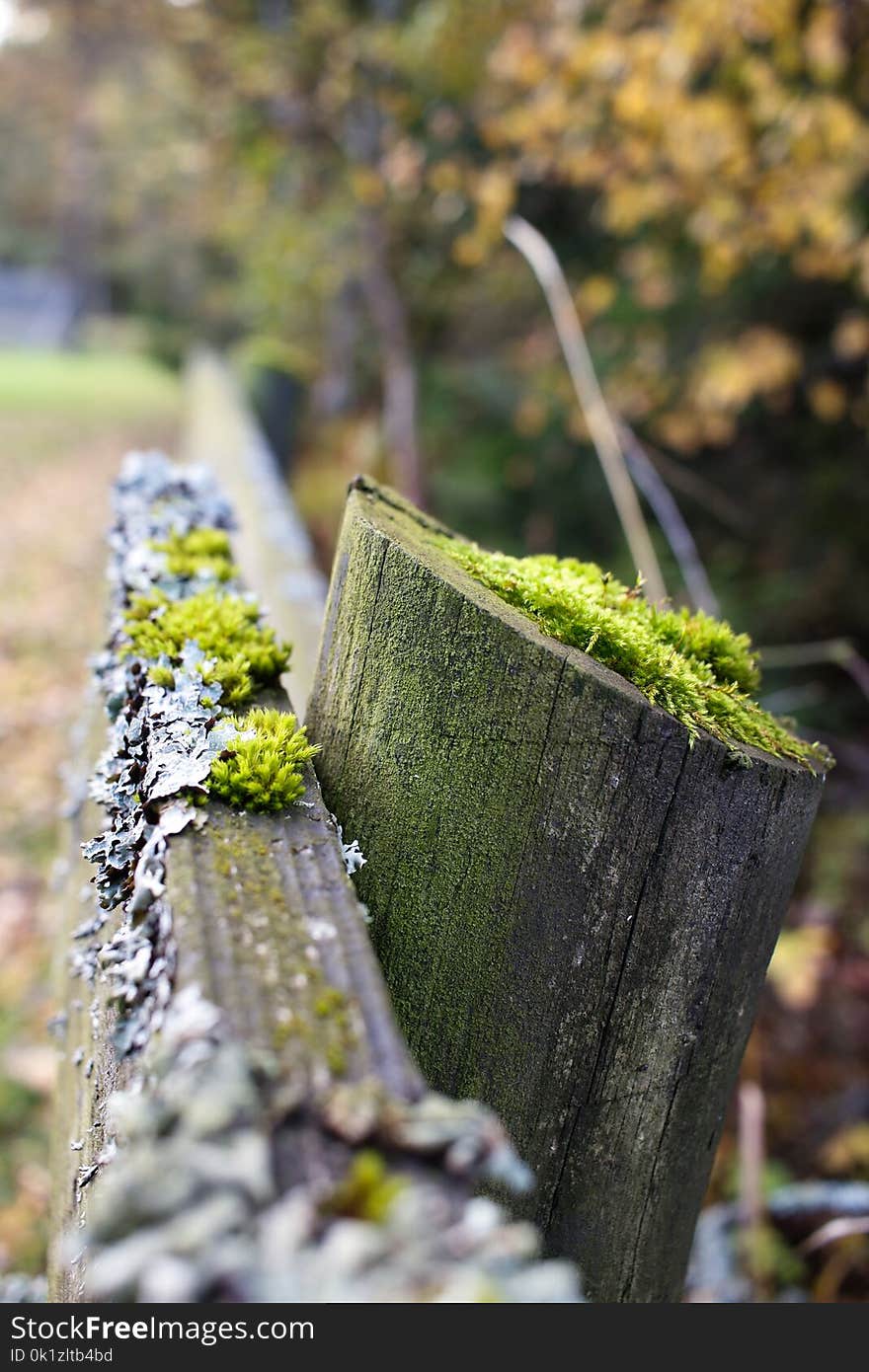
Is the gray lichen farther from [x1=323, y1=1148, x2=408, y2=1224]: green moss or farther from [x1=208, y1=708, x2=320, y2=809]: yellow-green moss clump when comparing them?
[x1=208, y1=708, x2=320, y2=809]: yellow-green moss clump

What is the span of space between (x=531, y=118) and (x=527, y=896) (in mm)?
6917

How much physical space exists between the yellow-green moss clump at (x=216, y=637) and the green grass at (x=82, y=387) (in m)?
17.1

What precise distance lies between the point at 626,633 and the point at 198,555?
114cm

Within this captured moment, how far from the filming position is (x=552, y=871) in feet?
4.04

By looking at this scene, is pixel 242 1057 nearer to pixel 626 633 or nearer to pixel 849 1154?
pixel 626 633

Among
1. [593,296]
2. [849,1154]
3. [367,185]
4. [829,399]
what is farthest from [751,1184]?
[367,185]

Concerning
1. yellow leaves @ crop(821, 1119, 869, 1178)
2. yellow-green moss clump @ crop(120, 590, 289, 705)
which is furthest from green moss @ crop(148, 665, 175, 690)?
yellow leaves @ crop(821, 1119, 869, 1178)

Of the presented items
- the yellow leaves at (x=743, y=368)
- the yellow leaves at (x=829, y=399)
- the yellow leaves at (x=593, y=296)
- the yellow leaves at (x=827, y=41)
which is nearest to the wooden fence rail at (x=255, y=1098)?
the yellow leaves at (x=827, y=41)

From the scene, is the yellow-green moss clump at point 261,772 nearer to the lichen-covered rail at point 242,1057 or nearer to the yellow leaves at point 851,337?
the lichen-covered rail at point 242,1057

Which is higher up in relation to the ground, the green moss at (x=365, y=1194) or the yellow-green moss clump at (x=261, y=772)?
the yellow-green moss clump at (x=261, y=772)

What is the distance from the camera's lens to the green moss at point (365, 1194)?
30.0 inches

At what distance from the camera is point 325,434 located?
12.7m

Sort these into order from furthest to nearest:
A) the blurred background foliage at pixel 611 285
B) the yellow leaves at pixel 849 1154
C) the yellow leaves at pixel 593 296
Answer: the yellow leaves at pixel 593 296 < the blurred background foliage at pixel 611 285 < the yellow leaves at pixel 849 1154

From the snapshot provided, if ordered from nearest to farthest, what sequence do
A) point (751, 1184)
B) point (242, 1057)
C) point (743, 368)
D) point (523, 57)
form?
point (242, 1057) < point (751, 1184) < point (523, 57) < point (743, 368)
